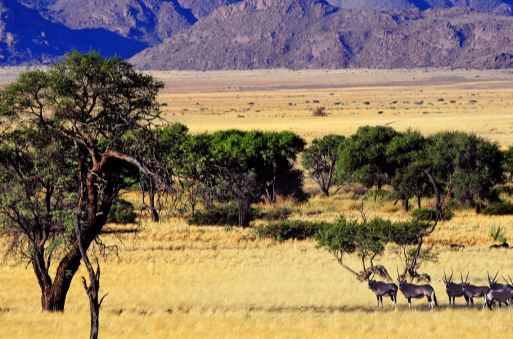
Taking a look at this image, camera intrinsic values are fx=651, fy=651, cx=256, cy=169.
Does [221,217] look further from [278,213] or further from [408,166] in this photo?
[408,166]

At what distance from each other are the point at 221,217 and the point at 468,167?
1545cm

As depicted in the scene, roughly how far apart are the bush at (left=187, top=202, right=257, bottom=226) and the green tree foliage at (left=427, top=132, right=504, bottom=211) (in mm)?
12233

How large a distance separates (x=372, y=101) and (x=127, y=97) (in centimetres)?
15559

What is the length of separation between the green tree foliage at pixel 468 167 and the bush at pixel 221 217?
12.2 meters

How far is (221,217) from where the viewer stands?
37906mm

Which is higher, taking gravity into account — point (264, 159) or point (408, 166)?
point (264, 159)

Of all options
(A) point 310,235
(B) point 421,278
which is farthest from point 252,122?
(B) point 421,278

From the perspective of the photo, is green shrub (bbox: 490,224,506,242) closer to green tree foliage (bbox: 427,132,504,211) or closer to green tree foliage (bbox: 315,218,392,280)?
green tree foliage (bbox: 427,132,504,211)

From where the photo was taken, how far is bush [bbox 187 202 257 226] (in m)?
37.4

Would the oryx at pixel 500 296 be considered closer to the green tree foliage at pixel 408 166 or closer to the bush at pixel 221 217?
the bush at pixel 221 217

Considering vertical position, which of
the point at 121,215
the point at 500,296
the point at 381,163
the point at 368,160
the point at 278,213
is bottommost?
the point at 278,213

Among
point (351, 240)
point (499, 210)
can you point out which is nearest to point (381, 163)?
point (499, 210)

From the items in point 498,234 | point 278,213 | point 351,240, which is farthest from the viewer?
point 278,213

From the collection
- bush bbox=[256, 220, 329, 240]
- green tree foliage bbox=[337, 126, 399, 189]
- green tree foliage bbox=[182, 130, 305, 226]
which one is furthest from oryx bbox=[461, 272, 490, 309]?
green tree foliage bbox=[337, 126, 399, 189]
